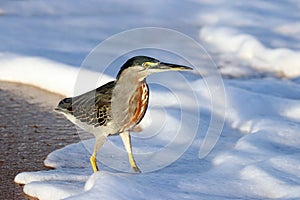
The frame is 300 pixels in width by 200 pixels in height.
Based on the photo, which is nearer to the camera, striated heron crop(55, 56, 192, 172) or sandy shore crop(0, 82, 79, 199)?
striated heron crop(55, 56, 192, 172)

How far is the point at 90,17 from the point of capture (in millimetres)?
8141

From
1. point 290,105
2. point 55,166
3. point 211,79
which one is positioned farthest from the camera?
point 211,79

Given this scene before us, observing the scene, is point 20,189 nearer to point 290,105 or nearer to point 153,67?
point 153,67

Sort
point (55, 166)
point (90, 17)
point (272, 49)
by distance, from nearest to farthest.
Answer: point (55, 166) → point (272, 49) → point (90, 17)

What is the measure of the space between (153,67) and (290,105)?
209cm

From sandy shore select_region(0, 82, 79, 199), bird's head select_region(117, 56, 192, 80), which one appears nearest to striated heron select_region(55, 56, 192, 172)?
bird's head select_region(117, 56, 192, 80)

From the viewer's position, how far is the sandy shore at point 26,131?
→ 161 inches

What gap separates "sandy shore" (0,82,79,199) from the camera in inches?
161

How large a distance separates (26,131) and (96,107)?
3.66 ft

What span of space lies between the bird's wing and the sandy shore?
0.52 metres

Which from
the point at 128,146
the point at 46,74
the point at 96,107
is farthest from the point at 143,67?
the point at 46,74

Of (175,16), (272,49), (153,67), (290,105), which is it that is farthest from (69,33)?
(153,67)

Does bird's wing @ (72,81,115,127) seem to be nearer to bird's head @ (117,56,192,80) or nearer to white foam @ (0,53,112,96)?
bird's head @ (117,56,192,80)

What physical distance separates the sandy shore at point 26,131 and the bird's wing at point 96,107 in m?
0.52
